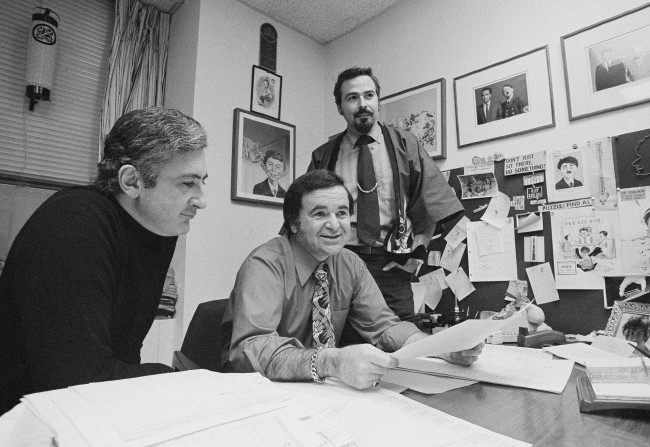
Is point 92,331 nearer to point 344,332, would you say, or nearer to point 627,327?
point 344,332

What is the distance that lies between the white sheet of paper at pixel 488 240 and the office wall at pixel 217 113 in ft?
4.23

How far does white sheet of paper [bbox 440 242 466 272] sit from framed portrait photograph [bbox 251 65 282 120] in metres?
→ 1.43

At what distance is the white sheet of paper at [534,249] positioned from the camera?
1749 mm

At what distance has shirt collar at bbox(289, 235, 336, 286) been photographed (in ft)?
3.87

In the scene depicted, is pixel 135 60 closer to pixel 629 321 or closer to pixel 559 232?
pixel 559 232

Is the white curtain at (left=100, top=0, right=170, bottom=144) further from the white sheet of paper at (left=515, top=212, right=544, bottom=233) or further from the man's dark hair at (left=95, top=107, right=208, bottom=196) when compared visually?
the white sheet of paper at (left=515, top=212, right=544, bottom=233)

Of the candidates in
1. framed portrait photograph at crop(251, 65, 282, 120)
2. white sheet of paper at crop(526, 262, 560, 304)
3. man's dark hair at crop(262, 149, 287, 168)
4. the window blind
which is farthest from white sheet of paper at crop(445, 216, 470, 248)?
the window blind

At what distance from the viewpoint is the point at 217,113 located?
7.75ft

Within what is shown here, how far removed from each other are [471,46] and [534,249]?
116cm

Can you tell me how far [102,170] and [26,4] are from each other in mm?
1975

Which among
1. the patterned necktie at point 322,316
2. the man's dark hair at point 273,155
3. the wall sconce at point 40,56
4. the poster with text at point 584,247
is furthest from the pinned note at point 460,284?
the wall sconce at point 40,56

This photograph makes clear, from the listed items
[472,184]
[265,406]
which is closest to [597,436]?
[265,406]

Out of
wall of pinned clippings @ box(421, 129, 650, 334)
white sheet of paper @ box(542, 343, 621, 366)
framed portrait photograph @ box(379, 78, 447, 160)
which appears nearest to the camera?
white sheet of paper @ box(542, 343, 621, 366)

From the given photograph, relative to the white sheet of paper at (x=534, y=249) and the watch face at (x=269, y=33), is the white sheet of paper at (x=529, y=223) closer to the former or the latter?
the white sheet of paper at (x=534, y=249)
